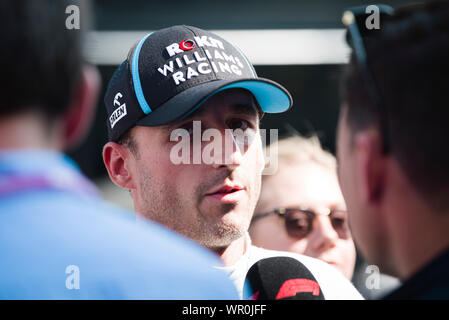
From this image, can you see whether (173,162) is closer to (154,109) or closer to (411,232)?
(154,109)

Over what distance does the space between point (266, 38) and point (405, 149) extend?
222 inches

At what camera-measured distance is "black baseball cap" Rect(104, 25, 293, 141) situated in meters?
1.87

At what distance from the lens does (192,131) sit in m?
1.93

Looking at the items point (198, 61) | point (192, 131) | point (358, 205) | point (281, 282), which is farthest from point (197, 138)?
point (358, 205)

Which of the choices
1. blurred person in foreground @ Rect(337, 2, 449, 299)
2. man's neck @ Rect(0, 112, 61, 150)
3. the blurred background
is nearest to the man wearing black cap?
blurred person in foreground @ Rect(337, 2, 449, 299)

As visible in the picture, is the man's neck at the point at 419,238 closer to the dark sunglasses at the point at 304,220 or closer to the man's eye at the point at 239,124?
the man's eye at the point at 239,124

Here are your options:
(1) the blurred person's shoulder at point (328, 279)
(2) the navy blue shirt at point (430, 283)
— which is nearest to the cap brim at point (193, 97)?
(1) the blurred person's shoulder at point (328, 279)

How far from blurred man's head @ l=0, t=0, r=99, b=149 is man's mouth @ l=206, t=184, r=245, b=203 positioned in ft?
3.21

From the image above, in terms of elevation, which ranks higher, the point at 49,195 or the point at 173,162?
the point at 173,162

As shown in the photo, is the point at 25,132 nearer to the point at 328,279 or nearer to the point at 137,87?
the point at 137,87

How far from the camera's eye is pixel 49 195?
845 mm

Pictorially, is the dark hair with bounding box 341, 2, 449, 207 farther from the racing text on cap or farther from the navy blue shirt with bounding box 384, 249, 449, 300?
the racing text on cap

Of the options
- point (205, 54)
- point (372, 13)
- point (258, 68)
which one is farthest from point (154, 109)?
point (258, 68)

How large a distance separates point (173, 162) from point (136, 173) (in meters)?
0.19
